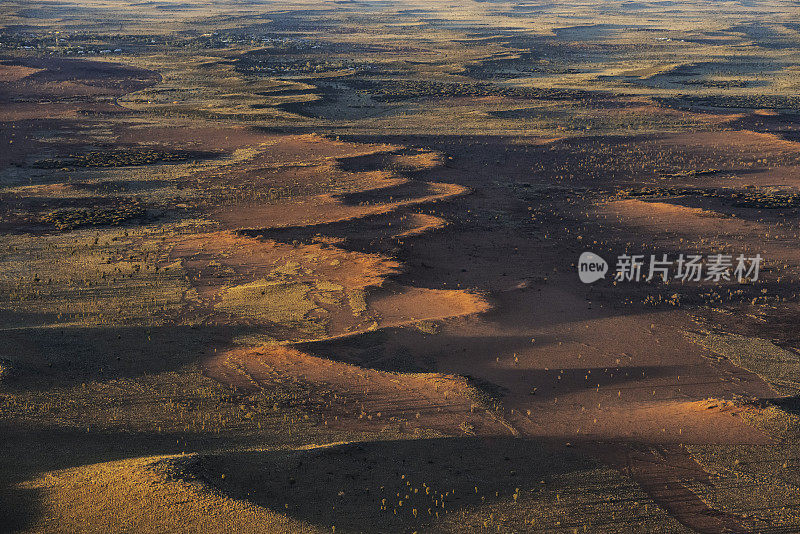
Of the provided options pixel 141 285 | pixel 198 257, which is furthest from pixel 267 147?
pixel 141 285

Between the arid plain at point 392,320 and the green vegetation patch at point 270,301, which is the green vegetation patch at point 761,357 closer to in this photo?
the arid plain at point 392,320

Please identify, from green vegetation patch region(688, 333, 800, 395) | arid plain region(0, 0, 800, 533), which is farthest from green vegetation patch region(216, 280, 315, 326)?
green vegetation patch region(688, 333, 800, 395)

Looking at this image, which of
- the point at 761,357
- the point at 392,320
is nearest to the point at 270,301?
the point at 392,320

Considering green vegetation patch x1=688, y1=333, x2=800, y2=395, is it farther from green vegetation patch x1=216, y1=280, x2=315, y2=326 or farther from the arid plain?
green vegetation patch x1=216, y1=280, x2=315, y2=326

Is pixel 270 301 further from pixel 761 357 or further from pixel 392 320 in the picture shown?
pixel 761 357

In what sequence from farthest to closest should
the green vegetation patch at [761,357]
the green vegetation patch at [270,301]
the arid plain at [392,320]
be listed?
1. the green vegetation patch at [270,301]
2. the green vegetation patch at [761,357]
3. the arid plain at [392,320]

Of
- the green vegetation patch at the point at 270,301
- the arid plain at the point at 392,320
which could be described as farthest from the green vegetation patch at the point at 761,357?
the green vegetation patch at the point at 270,301

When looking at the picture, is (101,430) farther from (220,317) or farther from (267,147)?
(267,147)

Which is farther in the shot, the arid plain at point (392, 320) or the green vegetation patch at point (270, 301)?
the green vegetation patch at point (270, 301)
